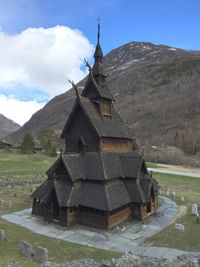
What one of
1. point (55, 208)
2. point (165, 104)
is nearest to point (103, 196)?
point (55, 208)

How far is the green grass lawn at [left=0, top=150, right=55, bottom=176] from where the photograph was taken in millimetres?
48872

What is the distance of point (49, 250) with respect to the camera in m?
15.1

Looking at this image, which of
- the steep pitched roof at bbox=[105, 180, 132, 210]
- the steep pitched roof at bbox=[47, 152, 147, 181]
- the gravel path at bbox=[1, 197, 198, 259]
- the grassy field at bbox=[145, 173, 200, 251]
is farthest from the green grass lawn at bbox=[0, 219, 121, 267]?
the steep pitched roof at bbox=[47, 152, 147, 181]

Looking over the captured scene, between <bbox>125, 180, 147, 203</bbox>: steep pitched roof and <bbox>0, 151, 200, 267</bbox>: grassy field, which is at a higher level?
<bbox>125, 180, 147, 203</bbox>: steep pitched roof

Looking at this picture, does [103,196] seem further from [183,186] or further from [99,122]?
[183,186]

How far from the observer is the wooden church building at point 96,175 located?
19.8 m

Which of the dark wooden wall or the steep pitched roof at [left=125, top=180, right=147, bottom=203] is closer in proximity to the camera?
the steep pitched roof at [left=125, top=180, right=147, bottom=203]

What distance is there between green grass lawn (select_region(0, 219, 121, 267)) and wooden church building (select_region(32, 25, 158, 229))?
3.10 meters

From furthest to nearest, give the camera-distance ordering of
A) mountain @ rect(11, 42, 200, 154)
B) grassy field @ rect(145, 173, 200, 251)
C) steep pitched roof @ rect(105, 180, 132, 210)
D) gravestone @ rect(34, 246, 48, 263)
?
mountain @ rect(11, 42, 200, 154) < steep pitched roof @ rect(105, 180, 132, 210) < grassy field @ rect(145, 173, 200, 251) < gravestone @ rect(34, 246, 48, 263)

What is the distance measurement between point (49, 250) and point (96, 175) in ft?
22.5

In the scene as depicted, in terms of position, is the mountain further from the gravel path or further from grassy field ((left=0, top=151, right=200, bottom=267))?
the gravel path

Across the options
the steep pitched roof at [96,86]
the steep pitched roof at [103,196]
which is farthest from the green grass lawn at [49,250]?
the steep pitched roof at [96,86]

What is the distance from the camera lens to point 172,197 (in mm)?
30172

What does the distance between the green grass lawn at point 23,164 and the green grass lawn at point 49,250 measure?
1207 inches
